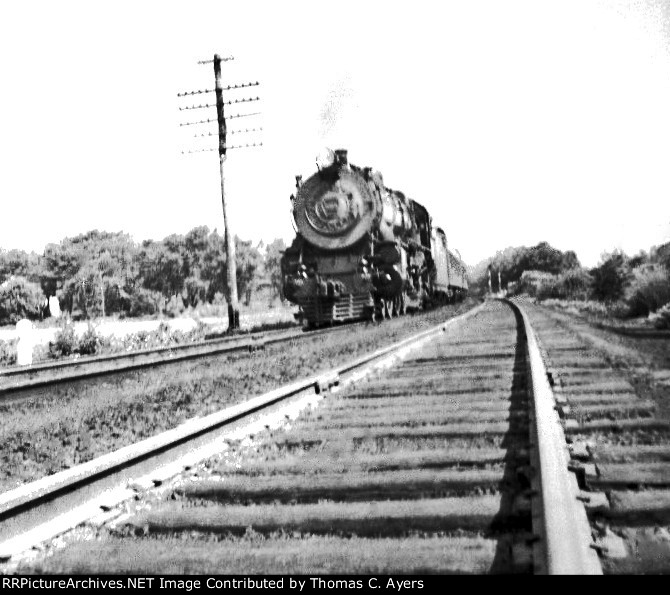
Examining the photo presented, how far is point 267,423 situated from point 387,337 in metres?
7.55

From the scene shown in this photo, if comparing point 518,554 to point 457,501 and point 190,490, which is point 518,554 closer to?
point 457,501

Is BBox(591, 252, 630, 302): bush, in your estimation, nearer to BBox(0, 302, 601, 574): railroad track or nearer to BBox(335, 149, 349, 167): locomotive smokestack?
BBox(335, 149, 349, 167): locomotive smokestack

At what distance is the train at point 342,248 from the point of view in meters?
Result: 15.5

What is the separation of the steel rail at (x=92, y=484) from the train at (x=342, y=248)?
11223 millimetres

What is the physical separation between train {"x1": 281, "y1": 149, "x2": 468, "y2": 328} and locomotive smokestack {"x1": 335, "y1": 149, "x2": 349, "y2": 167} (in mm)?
23

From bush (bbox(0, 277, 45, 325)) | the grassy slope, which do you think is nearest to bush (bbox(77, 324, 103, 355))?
the grassy slope

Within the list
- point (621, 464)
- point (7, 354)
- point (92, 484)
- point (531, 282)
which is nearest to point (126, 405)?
point (92, 484)

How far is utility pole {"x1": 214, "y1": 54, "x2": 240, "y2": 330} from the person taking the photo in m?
18.6

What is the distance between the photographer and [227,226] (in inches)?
758

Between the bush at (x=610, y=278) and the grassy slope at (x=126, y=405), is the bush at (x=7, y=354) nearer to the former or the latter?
the grassy slope at (x=126, y=405)

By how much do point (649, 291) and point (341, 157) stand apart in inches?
330

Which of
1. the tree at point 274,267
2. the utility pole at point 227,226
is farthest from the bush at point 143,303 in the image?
the utility pole at point 227,226

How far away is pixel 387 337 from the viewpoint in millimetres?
11773

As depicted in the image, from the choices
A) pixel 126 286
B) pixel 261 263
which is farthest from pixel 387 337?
pixel 261 263
